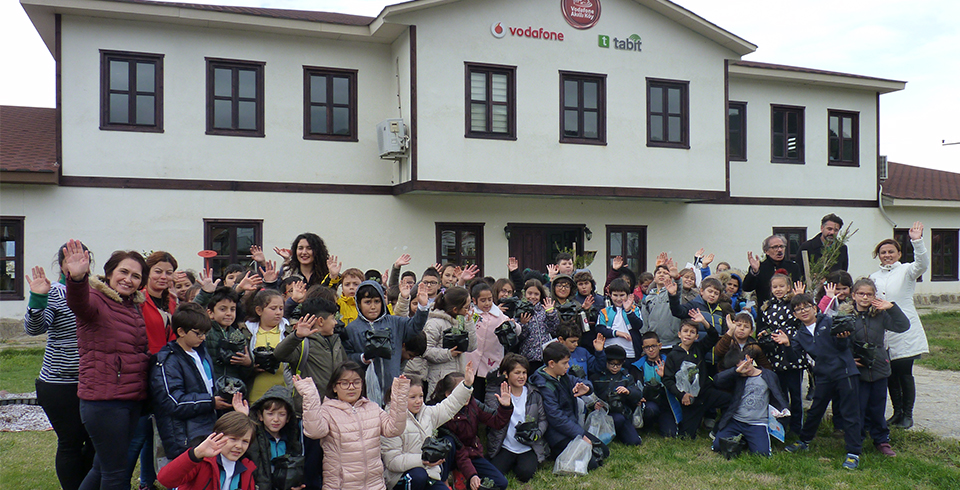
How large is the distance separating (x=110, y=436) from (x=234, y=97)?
925cm

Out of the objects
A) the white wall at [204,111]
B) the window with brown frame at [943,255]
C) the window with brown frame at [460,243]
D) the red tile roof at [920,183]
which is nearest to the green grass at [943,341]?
the window with brown frame at [943,255]

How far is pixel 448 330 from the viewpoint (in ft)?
18.7

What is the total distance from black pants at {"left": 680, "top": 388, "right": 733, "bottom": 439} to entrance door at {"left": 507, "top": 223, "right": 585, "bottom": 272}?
723 centimetres

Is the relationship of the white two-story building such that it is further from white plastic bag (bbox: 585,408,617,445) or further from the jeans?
the jeans

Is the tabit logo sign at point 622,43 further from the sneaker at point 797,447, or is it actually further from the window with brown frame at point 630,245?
the sneaker at point 797,447

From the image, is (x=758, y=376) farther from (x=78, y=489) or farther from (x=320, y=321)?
(x=78, y=489)

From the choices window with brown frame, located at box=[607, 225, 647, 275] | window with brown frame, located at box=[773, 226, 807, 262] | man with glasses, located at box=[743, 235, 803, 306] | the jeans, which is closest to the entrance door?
window with brown frame, located at box=[607, 225, 647, 275]

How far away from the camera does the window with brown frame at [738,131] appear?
51.3 ft

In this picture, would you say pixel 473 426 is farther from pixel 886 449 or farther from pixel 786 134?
pixel 786 134

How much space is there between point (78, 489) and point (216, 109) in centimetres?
898

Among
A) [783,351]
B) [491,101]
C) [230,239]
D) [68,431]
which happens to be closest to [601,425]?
[783,351]

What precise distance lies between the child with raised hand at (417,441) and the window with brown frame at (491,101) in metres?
7.96

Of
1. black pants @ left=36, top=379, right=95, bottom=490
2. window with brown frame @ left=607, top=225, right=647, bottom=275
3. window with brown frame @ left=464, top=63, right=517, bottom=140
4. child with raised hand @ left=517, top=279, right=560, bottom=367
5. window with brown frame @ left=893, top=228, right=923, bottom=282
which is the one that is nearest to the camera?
black pants @ left=36, top=379, right=95, bottom=490

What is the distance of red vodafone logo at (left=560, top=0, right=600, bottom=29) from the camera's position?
1305cm
